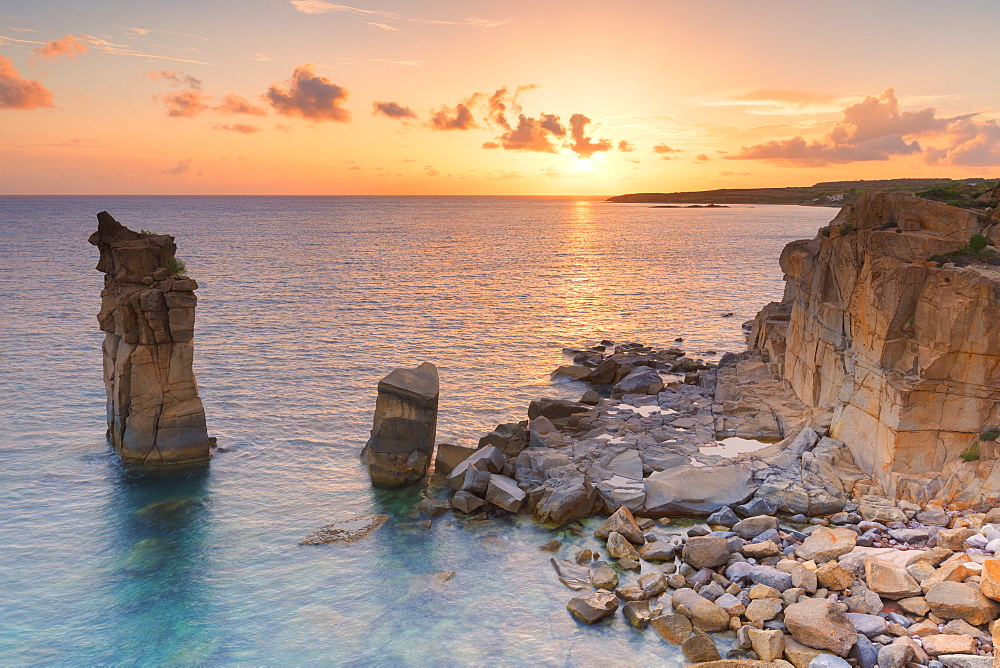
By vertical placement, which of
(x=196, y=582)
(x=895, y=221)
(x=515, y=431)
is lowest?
(x=196, y=582)

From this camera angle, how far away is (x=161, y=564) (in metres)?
20.8

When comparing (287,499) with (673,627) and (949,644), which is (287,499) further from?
(949,644)

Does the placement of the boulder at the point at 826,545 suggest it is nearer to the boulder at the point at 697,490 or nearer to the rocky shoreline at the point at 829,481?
the rocky shoreline at the point at 829,481

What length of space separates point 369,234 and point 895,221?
148022 mm

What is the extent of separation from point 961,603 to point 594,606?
8410mm

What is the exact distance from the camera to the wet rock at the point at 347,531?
22078mm

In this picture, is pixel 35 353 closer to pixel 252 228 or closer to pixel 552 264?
pixel 552 264

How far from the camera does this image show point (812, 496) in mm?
21594

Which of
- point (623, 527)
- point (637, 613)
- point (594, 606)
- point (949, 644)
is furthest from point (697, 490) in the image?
point (949, 644)

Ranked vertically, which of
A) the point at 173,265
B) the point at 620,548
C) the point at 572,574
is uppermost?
the point at 173,265

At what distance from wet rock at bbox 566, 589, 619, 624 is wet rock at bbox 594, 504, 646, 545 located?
2978 millimetres

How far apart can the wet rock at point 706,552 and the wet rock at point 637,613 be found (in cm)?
234

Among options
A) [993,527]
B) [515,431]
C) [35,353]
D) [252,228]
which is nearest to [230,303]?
[35,353]

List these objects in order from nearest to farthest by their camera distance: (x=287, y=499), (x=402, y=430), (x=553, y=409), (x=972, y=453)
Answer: (x=972, y=453), (x=287, y=499), (x=402, y=430), (x=553, y=409)
